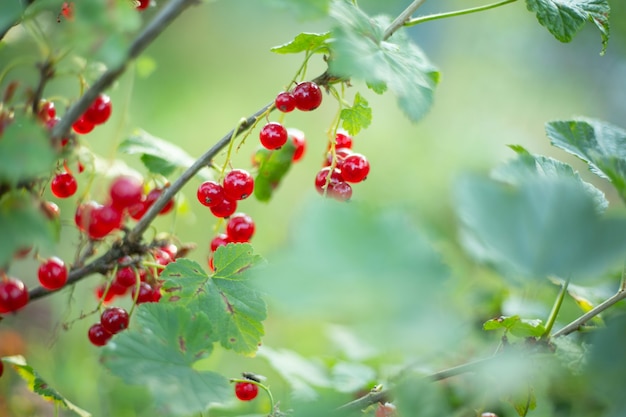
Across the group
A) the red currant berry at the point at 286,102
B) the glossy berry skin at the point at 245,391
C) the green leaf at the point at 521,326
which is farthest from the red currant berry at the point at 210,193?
the green leaf at the point at 521,326

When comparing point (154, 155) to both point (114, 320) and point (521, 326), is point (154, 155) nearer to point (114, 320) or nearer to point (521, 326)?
point (114, 320)

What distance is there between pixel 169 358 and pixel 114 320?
0.17 meters

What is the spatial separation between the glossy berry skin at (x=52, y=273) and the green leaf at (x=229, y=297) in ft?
0.39

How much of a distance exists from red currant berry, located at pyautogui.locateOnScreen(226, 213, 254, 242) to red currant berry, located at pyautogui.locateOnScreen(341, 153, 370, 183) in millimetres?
138

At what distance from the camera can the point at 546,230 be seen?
377mm

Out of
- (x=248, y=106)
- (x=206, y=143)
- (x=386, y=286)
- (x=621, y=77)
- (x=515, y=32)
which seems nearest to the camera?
(x=386, y=286)

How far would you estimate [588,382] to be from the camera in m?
0.42

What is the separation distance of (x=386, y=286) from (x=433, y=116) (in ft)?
12.2

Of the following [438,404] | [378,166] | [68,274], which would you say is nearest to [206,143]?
[378,166]

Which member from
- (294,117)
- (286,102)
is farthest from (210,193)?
(294,117)

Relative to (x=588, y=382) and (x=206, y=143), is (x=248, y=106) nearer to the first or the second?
(x=206, y=143)

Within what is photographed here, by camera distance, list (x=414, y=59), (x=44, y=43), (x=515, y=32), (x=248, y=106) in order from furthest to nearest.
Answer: (x=515, y=32)
(x=248, y=106)
(x=414, y=59)
(x=44, y=43)

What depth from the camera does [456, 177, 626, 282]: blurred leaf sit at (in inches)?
14.8

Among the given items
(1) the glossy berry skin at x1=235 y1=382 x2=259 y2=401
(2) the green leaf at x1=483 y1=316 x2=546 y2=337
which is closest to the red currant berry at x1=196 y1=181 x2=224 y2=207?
(1) the glossy berry skin at x1=235 y1=382 x2=259 y2=401
